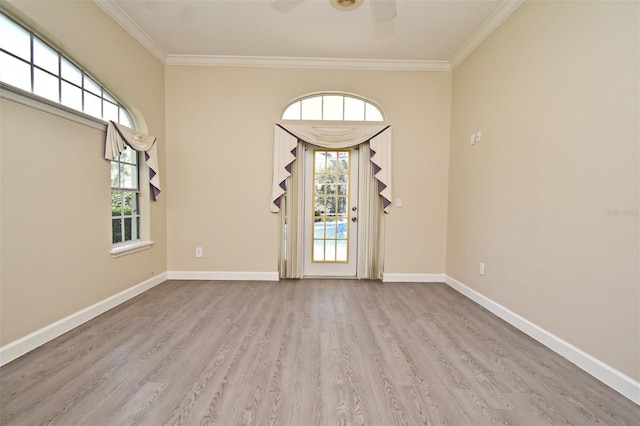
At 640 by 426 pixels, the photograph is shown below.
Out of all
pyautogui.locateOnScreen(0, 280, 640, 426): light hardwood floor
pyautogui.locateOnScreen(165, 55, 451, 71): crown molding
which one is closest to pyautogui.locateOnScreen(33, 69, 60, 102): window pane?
pyautogui.locateOnScreen(165, 55, 451, 71): crown molding

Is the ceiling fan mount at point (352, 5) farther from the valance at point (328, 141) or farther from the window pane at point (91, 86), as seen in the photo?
the window pane at point (91, 86)

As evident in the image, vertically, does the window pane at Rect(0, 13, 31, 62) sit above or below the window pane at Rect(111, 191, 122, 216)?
above

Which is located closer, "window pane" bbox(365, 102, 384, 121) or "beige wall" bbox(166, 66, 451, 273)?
"beige wall" bbox(166, 66, 451, 273)

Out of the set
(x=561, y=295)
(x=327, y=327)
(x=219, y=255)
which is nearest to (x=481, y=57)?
(x=561, y=295)

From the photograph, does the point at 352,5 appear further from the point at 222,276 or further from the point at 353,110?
the point at 222,276

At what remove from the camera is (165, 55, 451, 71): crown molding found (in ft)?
11.8

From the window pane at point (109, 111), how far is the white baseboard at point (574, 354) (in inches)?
174

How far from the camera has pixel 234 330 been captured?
91.8 inches

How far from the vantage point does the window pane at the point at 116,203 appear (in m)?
2.86

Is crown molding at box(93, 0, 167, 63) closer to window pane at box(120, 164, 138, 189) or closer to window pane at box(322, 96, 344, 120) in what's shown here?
window pane at box(120, 164, 138, 189)

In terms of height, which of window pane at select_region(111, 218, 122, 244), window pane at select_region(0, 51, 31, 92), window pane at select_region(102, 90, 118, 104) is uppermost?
window pane at select_region(102, 90, 118, 104)

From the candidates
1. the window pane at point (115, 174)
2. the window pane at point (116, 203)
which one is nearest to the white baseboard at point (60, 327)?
the window pane at point (116, 203)

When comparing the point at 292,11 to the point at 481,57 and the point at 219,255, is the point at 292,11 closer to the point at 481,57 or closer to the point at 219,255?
the point at 481,57

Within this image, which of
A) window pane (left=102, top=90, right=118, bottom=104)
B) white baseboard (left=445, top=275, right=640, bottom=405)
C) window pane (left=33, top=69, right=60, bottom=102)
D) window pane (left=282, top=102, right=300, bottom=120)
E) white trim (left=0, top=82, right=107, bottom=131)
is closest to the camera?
white baseboard (left=445, top=275, right=640, bottom=405)
